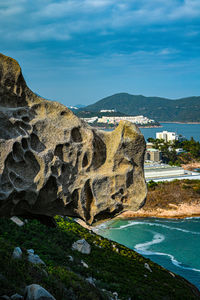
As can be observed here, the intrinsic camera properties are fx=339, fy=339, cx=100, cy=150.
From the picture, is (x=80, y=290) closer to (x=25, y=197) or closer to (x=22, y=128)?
(x=25, y=197)

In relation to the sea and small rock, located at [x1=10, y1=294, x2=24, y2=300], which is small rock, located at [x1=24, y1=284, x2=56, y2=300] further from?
the sea

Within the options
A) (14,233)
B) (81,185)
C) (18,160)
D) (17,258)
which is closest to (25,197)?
(18,160)

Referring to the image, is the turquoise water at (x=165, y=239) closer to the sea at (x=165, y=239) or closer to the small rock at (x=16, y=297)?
the sea at (x=165, y=239)

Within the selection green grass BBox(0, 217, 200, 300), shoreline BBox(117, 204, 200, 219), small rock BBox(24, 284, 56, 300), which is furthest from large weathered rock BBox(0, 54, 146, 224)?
shoreline BBox(117, 204, 200, 219)

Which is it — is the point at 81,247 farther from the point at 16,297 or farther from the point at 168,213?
the point at 168,213

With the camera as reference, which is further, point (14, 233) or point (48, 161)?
point (14, 233)

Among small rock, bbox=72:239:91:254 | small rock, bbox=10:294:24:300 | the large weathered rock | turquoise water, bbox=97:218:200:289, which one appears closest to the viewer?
the large weathered rock

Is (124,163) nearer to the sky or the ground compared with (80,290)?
nearer to the sky
